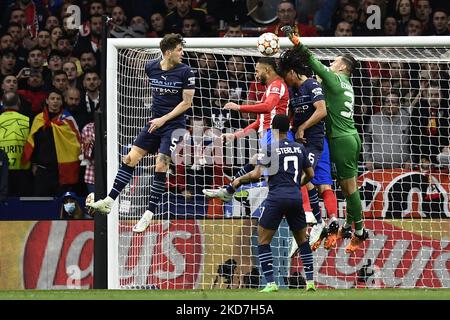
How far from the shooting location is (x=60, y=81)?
1973cm

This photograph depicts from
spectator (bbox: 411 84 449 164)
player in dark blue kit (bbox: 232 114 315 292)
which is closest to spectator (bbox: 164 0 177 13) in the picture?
spectator (bbox: 411 84 449 164)

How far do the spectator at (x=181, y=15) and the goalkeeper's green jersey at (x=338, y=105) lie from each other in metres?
5.03

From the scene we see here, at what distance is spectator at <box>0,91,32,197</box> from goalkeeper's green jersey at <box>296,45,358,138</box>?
4892mm

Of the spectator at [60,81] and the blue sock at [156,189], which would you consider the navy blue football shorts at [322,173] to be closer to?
the blue sock at [156,189]

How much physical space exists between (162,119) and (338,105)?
2.05 meters

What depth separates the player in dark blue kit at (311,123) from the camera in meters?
15.6

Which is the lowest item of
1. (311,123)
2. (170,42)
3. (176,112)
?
(311,123)

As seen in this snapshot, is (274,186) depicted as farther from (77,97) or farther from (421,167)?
(77,97)

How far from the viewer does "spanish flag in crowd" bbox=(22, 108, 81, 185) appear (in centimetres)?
1870

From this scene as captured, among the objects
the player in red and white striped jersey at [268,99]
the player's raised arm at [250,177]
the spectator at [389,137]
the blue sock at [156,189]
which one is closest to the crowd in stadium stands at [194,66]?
the spectator at [389,137]

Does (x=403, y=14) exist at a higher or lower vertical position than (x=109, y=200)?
higher

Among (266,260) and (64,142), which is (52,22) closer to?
(64,142)

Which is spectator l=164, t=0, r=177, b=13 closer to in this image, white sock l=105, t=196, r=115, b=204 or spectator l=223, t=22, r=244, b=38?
spectator l=223, t=22, r=244, b=38

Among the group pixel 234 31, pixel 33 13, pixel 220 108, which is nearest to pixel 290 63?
pixel 220 108
